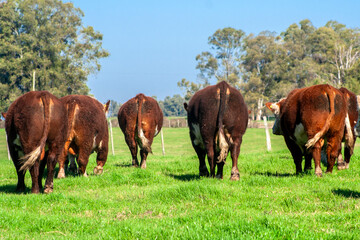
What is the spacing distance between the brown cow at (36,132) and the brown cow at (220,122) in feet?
8.24

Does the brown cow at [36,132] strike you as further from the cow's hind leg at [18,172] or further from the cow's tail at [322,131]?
the cow's tail at [322,131]

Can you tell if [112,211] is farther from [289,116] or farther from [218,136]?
[289,116]

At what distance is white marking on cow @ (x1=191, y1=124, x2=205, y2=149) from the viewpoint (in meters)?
8.59

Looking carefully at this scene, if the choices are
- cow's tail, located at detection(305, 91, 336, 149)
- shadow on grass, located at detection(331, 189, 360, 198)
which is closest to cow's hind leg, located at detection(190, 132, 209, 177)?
cow's tail, located at detection(305, 91, 336, 149)

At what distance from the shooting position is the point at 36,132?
7176 millimetres

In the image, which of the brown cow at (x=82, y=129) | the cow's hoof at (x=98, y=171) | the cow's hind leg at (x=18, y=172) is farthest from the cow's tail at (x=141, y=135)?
the cow's hind leg at (x=18, y=172)

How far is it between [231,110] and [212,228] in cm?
382

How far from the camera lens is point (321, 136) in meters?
7.79

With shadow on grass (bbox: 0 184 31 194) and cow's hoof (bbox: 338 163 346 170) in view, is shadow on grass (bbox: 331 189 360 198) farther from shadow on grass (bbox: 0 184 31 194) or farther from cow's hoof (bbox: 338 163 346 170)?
shadow on grass (bbox: 0 184 31 194)

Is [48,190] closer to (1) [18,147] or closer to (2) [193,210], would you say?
(1) [18,147]

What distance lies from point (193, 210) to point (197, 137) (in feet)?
9.87

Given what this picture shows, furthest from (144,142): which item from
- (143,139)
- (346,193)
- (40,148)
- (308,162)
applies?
(346,193)

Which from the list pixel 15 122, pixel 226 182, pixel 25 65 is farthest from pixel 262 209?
pixel 25 65

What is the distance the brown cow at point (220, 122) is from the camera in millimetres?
8070
